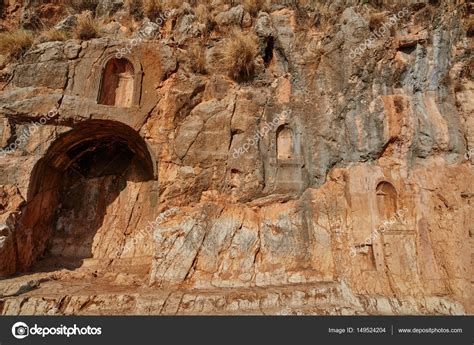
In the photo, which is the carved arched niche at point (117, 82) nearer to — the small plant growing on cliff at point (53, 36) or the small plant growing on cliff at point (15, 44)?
the small plant growing on cliff at point (53, 36)

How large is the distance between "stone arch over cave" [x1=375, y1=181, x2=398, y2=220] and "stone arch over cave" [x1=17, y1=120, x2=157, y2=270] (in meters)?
5.59

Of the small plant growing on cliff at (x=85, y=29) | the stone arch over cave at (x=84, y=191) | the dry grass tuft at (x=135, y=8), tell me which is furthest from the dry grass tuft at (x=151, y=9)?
the stone arch over cave at (x=84, y=191)

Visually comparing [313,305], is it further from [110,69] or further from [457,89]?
[110,69]

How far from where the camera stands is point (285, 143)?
8617 mm

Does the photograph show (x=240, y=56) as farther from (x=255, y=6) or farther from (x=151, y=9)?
(x=151, y=9)

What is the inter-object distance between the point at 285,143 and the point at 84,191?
6054 millimetres

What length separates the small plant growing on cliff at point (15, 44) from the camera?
8.70 m

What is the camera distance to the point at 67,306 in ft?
20.3

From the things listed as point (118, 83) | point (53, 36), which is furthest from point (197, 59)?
point (53, 36)

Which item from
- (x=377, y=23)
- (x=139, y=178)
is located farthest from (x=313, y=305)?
(x=377, y=23)

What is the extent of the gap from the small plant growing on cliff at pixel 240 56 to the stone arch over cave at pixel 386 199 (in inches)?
178

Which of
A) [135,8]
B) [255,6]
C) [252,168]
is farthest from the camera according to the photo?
[135,8]

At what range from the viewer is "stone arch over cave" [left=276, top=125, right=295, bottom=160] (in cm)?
848

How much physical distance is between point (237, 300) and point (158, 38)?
24.3 ft
